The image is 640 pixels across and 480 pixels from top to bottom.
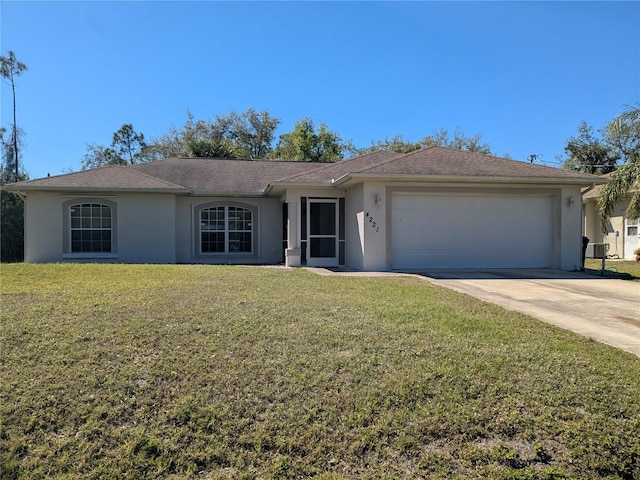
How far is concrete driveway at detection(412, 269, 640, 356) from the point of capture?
6414mm

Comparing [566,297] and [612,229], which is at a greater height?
[612,229]

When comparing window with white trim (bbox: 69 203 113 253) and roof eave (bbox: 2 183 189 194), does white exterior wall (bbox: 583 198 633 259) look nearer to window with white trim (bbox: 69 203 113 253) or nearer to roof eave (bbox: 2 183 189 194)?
roof eave (bbox: 2 183 189 194)

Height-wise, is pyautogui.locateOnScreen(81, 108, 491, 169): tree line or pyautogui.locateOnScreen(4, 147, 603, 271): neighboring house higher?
pyautogui.locateOnScreen(81, 108, 491, 169): tree line

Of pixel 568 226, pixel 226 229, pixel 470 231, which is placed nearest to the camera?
pixel 470 231

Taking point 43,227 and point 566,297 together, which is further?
point 43,227

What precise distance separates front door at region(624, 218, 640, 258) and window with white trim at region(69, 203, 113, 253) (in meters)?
23.8

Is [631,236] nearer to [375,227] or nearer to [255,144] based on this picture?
[375,227]

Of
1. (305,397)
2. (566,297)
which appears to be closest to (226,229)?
(566,297)

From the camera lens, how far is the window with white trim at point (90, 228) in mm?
16047

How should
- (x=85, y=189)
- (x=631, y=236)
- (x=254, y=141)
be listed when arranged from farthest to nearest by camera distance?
(x=254, y=141) < (x=631, y=236) < (x=85, y=189)

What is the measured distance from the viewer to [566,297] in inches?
357

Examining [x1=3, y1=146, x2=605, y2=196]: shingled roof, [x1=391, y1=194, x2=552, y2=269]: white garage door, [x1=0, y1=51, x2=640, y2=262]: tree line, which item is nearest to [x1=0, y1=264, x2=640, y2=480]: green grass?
[x1=391, y1=194, x2=552, y2=269]: white garage door

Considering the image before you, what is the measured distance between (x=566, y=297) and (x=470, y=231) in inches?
213

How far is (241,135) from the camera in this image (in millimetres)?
44688
